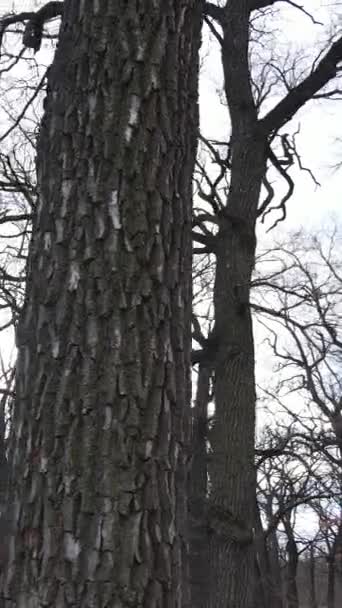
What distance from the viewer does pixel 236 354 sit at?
7652 millimetres

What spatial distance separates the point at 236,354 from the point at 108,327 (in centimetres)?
563

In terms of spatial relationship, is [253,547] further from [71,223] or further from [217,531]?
[71,223]

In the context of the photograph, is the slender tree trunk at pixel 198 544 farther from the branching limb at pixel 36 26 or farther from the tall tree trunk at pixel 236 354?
the branching limb at pixel 36 26

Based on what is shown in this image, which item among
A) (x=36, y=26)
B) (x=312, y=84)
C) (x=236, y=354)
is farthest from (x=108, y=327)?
(x=312, y=84)

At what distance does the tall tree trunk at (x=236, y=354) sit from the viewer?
695 cm

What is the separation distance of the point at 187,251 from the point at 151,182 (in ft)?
0.90

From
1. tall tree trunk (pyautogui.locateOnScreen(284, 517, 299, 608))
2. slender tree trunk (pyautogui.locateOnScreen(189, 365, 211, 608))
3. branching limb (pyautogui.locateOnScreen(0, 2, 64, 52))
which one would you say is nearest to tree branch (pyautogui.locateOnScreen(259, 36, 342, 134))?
slender tree trunk (pyautogui.locateOnScreen(189, 365, 211, 608))

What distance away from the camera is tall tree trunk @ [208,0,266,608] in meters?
6.95

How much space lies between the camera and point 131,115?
236 cm

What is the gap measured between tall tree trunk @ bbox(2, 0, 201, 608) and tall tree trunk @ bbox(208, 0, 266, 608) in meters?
5.12

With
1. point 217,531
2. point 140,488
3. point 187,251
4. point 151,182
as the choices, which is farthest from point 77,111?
point 217,531

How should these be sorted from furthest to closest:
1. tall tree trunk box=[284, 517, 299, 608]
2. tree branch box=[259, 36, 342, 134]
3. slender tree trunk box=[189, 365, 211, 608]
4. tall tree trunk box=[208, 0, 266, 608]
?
1. tall tree trunk box=[284, 517, 299, 608]
2. tree branch box=[259, 36, 342, 134]
3. slender tree trunk box=[189, 365, 211, 608]
4. tall tree trunk box=[208, 0, 266, 608]

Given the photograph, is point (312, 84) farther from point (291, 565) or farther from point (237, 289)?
point (291, 565)

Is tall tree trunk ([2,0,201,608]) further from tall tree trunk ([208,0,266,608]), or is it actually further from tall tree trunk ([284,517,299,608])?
tall tree trunk ([284,517,299,608])
